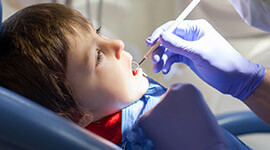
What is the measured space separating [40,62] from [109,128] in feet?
A: 0.79

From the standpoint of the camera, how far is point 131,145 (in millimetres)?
883

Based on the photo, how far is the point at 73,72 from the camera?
0.83 meters

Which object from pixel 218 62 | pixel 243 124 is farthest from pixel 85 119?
pixel 243 124

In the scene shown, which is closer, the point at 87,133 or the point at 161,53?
the point at 87,133

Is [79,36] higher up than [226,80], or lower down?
higher up

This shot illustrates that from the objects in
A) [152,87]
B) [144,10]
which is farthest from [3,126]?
[144,10]

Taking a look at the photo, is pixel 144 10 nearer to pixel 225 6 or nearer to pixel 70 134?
pixel 225 6

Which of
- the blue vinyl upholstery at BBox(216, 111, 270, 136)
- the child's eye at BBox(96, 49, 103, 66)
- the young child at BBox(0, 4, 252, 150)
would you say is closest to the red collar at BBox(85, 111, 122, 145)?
the young child at BBox(0, 4, 252, 150)

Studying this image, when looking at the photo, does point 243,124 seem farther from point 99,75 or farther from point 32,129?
point 32,129

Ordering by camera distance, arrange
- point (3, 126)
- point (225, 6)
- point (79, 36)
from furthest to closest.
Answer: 1. point (225, 6)
2. point (79, 36)
3. point (3, 126)

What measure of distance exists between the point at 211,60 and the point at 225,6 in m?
0.58

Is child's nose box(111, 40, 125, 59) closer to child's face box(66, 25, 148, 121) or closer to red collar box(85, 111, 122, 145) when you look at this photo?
child's face box(66, 25, 148, 121)

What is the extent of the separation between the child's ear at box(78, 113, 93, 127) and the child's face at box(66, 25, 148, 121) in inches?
0.8

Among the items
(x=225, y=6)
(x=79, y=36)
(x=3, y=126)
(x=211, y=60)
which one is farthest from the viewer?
(x=225, y=6)
